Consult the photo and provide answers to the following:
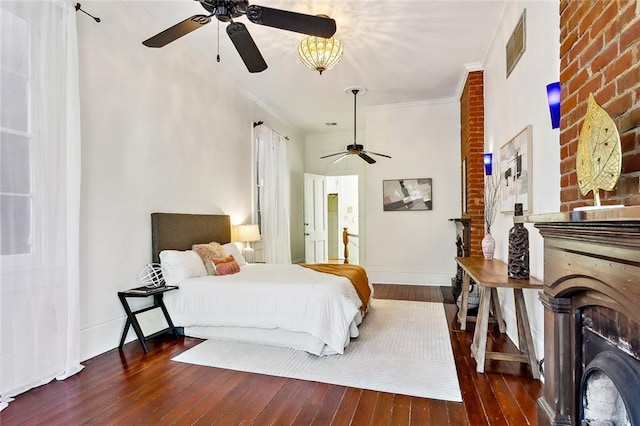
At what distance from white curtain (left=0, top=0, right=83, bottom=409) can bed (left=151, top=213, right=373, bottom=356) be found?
0.96 metres

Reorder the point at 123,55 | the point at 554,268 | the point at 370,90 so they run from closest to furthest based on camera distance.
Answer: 1. the point at 554,268
2. the point at 123,55
3. the point at 370,90

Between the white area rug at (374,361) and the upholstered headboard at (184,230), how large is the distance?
111 centimetres

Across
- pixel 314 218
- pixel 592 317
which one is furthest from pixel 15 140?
pixel 314 218

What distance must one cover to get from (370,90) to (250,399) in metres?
4.69

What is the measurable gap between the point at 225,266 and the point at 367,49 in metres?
2.98

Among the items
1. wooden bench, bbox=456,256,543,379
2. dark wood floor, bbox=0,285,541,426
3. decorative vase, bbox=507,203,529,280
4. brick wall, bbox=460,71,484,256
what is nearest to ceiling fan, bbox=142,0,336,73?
decorative vase, bbox=507,203,529,280

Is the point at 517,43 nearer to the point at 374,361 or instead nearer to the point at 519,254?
the point at 519,254

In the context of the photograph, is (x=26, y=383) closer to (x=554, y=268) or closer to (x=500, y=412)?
(x=500, y=412)

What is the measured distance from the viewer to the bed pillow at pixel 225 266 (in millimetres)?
3730

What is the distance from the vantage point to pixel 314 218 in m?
7.74

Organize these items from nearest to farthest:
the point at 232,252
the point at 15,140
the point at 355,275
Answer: the point at 15,140 → the point at 355,275 → the point at 232,252

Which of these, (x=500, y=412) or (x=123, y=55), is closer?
(x=500, y=412)

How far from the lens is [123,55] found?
10.7 ft

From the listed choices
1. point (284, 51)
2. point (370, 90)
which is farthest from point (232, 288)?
point (370, 90)
